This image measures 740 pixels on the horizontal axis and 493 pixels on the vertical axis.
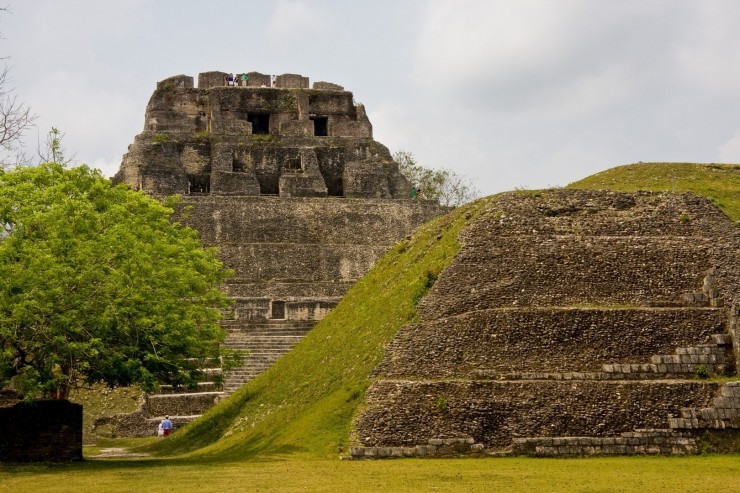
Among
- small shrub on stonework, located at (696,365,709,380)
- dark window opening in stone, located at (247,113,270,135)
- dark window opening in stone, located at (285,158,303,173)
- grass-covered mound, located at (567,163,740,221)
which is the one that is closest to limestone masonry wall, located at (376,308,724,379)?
small shrub on stonework, located at (696,365,709,380)

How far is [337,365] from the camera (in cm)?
2292

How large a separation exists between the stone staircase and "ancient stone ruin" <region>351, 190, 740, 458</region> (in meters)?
9.59

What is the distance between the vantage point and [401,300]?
2331 centimetres

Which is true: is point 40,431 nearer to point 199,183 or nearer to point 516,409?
point 516,409

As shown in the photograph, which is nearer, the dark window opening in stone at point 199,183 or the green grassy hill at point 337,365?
the green grassy hill at point 337,365

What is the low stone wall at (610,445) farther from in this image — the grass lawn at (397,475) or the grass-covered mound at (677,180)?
the grass-covered mound at (677,180)

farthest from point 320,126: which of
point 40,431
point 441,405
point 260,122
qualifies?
point 441,405

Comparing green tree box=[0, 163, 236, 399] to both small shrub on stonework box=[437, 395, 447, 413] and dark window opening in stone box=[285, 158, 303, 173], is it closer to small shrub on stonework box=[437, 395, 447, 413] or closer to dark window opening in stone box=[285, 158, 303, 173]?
small shrub on stonework box=[437, 395, 447, 413]

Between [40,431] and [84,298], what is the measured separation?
9.03ft

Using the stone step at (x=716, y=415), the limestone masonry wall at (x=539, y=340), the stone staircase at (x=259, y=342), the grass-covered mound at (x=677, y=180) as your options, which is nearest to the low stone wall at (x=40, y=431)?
the limestone masonry wall at (x=539, y=340)

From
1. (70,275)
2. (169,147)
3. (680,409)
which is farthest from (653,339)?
(169,147)

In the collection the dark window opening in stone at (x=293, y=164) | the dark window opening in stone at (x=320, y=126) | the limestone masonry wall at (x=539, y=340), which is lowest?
the limestone masonry wall at (x=539, y=340)

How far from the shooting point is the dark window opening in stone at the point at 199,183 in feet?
144

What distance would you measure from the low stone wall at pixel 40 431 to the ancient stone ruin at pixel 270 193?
8914 millimetres
